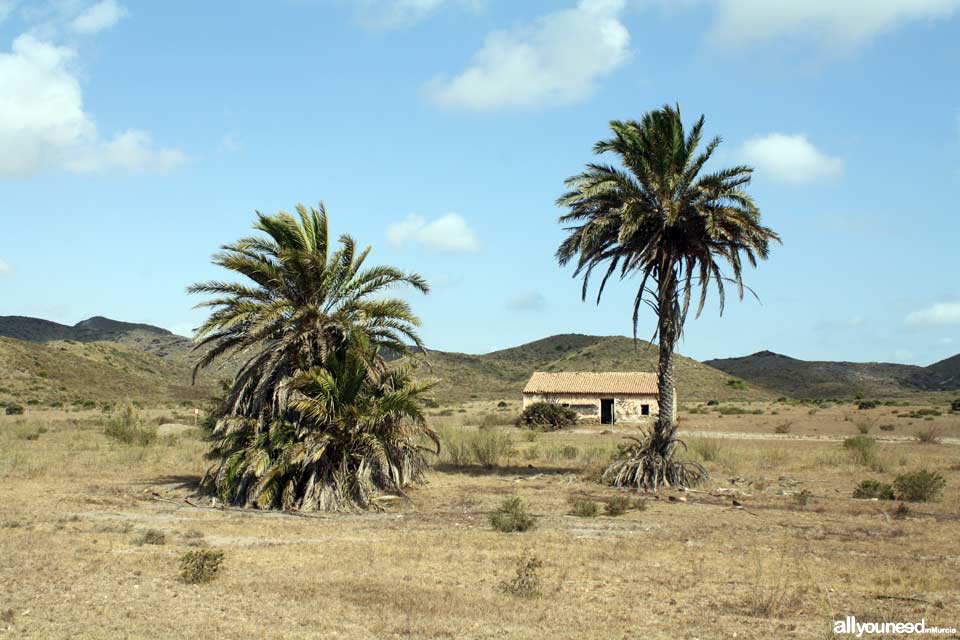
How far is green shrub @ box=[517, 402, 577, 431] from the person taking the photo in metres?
49.8

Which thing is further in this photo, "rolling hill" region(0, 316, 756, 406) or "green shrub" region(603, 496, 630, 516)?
"rolling hill" region(0, 316, 756, 406)

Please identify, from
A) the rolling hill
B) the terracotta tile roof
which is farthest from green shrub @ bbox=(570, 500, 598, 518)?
the terracotta tile roof

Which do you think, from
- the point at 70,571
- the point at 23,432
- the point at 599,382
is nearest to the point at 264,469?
the point at 70,571

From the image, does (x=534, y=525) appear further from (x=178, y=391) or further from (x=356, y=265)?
(x=178, y=391)

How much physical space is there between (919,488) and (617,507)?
7521 millimetres

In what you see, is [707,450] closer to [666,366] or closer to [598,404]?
[666,366]

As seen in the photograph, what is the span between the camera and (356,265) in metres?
19.3

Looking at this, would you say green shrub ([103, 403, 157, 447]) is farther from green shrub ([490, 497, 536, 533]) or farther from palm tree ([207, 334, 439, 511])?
green shrub ([490, 497, 536, 533])

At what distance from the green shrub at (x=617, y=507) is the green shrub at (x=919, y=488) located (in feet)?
22.3

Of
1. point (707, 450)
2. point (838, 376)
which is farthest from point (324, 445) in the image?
point (838, 376)

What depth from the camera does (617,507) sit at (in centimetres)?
1722

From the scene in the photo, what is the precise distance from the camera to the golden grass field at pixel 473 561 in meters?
8.93

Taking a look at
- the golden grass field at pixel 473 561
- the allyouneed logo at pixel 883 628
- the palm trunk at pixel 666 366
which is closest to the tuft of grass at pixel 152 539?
the golden grass field at pixel 473 561

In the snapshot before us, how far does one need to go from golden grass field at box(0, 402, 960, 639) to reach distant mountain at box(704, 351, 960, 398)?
317ft
